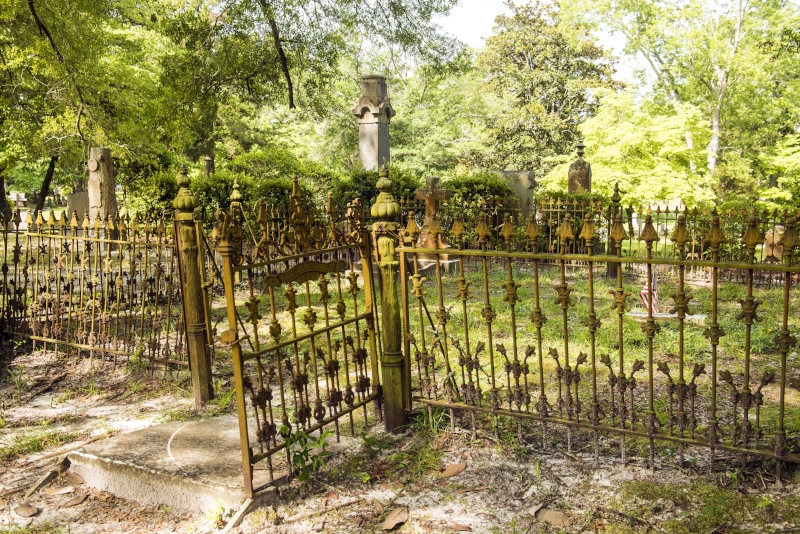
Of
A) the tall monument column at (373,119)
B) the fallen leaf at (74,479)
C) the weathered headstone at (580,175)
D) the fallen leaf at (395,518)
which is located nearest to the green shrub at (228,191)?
the tall monument column at (373,119)

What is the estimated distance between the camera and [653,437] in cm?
353

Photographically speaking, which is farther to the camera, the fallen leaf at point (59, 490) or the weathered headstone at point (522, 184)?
the weathered headstone at point (522, 184)

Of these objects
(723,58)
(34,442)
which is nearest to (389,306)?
(34,442)

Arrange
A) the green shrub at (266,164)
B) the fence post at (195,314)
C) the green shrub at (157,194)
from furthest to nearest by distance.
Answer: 1. the green shrub at (266,164)
2. the green shrub at (157,194)
3. the fence post at (195,314)

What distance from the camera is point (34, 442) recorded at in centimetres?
449

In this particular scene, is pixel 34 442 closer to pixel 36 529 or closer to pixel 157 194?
pixel 36 529

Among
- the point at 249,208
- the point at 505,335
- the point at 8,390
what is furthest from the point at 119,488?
the point at 249,208

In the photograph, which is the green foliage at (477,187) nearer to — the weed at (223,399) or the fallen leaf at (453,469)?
the weed at (223,399)

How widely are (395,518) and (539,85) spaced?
90.9 feet

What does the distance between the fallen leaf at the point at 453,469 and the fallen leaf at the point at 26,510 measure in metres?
2.35

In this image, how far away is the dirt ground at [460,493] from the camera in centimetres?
316

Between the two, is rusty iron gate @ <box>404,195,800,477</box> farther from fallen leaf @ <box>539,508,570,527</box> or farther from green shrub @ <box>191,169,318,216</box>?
green shrub @ <box>191,169,318,216</box>

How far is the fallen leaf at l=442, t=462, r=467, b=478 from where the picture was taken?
146 inches

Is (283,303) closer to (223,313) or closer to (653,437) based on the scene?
(223,313)
